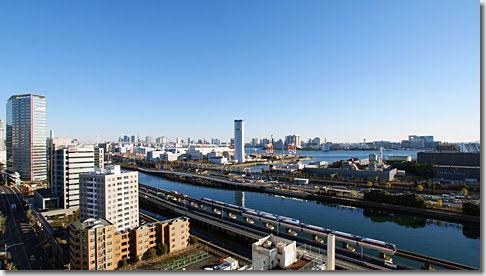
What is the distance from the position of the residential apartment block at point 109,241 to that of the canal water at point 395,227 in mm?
2730

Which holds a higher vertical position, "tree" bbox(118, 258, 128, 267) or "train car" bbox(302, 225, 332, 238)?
"train car" bbox(302, 225, 332, 238)

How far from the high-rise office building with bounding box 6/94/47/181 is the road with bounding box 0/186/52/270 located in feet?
14.0

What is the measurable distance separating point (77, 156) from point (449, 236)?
7368mm

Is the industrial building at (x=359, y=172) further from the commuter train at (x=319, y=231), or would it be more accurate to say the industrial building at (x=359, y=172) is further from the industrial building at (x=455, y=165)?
the commuter train at (x=319, y=231)

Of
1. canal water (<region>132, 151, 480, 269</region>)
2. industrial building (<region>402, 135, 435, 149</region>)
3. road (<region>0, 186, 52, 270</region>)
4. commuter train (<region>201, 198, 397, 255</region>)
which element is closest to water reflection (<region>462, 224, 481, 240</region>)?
canal water (<region>132, 151, 480, 269</region>)

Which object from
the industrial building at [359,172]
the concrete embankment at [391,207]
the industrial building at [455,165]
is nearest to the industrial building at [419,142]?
the industrial building at [455,165]

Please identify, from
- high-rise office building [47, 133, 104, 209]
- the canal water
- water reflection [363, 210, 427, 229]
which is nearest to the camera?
the canal water

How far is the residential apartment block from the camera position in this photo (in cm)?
315

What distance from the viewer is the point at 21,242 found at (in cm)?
409

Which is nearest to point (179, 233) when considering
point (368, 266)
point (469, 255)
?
point (368, 266)

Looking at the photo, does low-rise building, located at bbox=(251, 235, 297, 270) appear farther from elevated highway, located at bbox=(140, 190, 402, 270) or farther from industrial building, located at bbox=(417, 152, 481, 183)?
industrial building, located at bbox=(417, 152, 481, 183)

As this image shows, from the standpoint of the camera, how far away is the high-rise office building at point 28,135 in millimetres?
10078

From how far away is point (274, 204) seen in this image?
716cm

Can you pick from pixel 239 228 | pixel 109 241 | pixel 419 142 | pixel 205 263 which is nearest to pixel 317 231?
pixel 239 228
